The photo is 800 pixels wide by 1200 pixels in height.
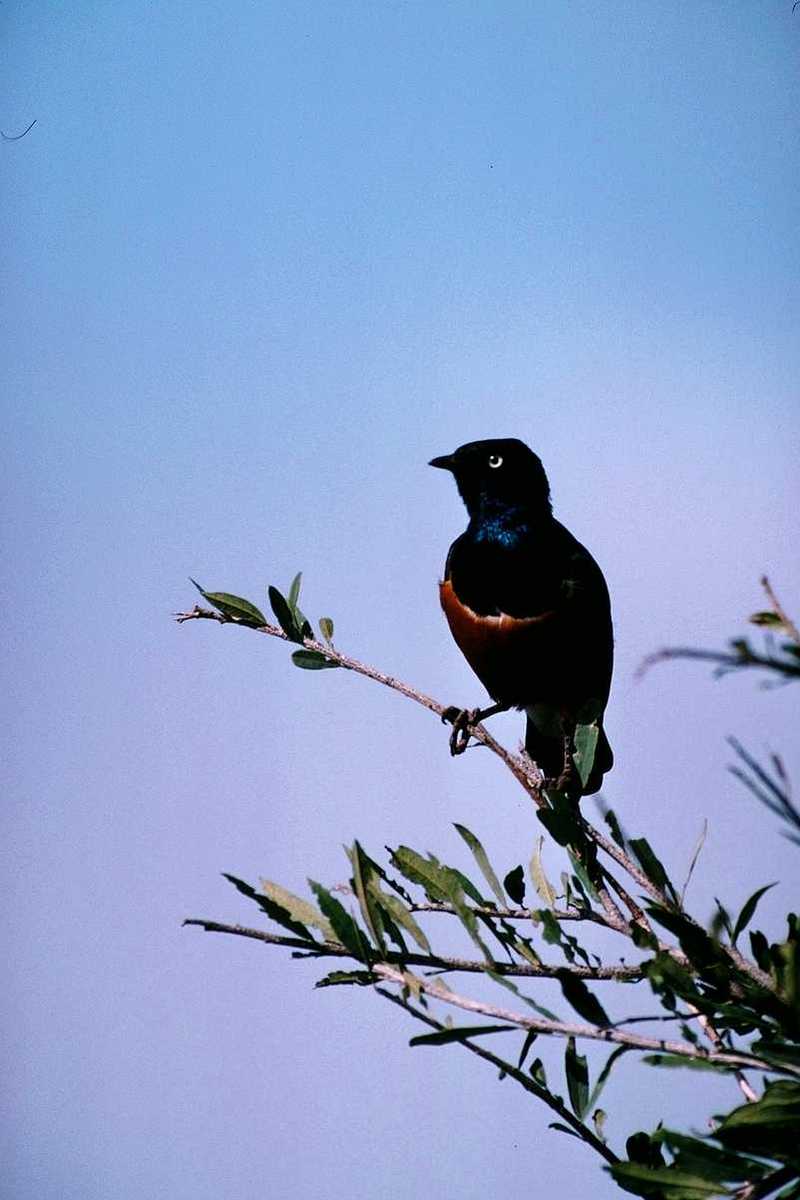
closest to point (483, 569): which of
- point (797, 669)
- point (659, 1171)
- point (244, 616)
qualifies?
point (244, 616)

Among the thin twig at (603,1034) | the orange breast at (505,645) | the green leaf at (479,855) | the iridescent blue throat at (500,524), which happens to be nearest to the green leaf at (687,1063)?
the thin twig at (603,1034)

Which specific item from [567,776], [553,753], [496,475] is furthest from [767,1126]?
→ [496,475]

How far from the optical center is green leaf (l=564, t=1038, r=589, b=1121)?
1.70 metres

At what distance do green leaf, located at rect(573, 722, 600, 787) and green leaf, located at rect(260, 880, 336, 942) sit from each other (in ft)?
1.86

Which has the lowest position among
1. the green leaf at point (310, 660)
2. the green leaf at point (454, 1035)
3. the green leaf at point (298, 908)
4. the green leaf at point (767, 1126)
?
the green leaf at point (767, 1126)

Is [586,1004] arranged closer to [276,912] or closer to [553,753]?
[276,912]

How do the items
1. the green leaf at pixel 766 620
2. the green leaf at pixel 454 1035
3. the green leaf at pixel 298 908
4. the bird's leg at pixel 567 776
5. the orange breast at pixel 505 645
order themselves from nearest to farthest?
the green leaf at pixel 766 620
the green leaf at pixel 454 1035
the green leaf at pixel 298 908
the bird's leg at pixel 567 776
the orange breast at pixel 505 645

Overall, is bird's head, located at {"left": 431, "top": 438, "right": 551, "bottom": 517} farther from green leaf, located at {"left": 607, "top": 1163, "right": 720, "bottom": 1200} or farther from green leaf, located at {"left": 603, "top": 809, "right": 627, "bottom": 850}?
green leaf, located at {"left": 607, "top": 1163, "right": 720, "bottom": 1200}

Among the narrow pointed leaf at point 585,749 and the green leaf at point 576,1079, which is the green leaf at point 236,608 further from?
the green leaf at point 576,1079

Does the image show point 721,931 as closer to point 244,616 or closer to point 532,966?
point 532,966

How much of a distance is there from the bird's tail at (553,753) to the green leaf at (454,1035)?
2.82 metres

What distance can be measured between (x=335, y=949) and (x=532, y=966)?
27cm

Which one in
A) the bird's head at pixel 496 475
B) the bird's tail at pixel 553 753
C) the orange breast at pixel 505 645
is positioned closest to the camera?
the orange breast at pixel 505 645

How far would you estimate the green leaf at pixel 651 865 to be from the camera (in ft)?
5.64
